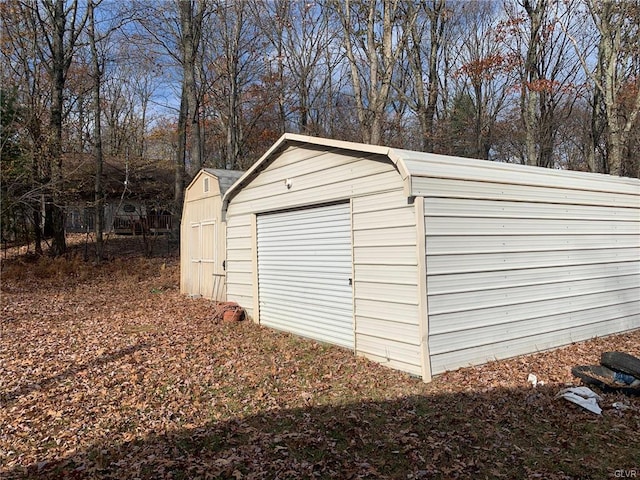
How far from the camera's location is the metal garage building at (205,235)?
11.3 metres

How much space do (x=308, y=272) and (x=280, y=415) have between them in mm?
3544

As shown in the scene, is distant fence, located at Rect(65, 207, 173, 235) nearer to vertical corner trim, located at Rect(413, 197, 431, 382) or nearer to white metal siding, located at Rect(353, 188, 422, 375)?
white metal siding, located at Rect(353, 188, 422, 375)

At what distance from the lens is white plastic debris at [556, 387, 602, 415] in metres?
4.64

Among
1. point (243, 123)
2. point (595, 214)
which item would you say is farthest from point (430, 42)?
point (595, 214)

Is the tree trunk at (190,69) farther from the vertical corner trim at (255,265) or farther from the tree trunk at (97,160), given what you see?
the vertical corner trim at (255,265)

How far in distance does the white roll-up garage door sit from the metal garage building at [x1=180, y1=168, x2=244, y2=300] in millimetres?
2156

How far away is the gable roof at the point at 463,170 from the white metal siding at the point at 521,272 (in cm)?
15

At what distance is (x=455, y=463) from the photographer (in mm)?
3703

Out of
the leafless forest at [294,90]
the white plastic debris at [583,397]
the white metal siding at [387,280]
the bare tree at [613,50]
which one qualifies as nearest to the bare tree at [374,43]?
the leafless forest at [294,90]

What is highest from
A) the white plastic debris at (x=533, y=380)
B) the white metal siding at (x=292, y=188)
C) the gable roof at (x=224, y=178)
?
the gable roof at (x=224, y=178)

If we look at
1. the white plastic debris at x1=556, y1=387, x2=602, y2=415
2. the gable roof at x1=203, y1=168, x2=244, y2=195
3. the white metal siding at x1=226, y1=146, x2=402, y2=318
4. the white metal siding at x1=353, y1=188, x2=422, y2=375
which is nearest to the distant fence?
the gable roof at x1=203, y1=168, x2=244, y2=195

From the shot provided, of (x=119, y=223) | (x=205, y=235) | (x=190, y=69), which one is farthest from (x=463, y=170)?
(x=119, y=223)

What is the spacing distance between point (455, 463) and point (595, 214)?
20.1 ft

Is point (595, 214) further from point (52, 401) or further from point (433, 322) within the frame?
point (52, 401)
